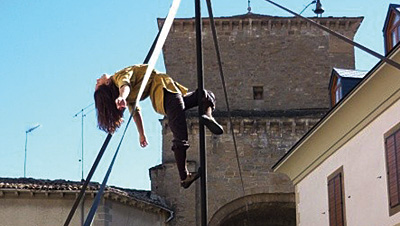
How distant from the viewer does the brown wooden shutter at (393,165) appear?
15289 millimetres

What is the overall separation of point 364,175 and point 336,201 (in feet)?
5.54

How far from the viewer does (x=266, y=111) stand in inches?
1411

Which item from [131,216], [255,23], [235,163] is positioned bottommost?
[131,216]

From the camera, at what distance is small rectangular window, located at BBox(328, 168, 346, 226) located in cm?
1817

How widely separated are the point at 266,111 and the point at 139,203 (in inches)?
345

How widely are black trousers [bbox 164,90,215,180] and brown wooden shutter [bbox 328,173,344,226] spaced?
44.0 feet

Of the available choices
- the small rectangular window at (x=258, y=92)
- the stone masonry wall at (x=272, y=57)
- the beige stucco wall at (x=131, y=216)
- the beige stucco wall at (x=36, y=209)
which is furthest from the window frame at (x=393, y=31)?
the small rectangular window at (x=258, y=92)

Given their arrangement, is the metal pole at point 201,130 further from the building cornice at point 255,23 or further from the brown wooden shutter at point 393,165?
the building cornice at point 255,23

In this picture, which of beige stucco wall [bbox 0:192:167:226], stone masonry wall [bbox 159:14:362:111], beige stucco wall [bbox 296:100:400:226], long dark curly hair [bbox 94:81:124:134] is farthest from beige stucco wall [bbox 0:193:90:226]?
long dark curly hair [bbox 94:81:124:134]

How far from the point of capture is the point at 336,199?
18.5m

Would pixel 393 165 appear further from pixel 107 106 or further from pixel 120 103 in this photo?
pixel 120 103

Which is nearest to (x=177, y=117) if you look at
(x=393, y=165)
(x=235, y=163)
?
(x=393, y=165)

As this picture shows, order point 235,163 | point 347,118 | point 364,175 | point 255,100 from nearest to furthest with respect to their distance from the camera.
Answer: point 364,175, point 347,118, point 235,163, point 255,100

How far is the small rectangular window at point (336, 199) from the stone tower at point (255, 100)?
1374cm
